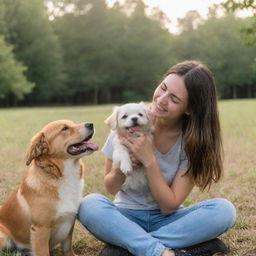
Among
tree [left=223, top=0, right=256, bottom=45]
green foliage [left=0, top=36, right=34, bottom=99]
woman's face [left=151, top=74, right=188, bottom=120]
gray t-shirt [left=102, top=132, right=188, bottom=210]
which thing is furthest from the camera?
green foliage [left=0, top=36, right=34, bottom=99]

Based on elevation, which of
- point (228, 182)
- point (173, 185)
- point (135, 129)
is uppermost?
point (135, 129)

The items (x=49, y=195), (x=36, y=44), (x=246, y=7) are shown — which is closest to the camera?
(x=49, y=195)

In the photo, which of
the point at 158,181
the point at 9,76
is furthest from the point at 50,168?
the point at 9,76

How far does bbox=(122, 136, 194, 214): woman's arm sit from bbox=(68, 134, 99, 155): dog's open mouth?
28cm

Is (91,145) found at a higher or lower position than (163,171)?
higher

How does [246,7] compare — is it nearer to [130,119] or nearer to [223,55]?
[130,119]

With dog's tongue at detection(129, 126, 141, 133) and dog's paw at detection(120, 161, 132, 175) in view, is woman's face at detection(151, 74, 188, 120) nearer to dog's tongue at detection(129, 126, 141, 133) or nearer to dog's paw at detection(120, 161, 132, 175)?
dog's tongue at detection(129, 126, 141, 133)

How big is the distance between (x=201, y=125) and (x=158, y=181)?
590 mm

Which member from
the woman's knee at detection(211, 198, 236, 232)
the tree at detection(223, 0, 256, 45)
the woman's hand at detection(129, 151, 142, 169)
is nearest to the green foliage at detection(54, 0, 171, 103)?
the tree at detection(223, 0, 256, 45)

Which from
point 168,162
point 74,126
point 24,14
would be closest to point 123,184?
point 168,162

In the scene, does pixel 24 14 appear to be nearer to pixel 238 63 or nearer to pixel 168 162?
pixel 238 63

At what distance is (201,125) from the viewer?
11.1 ft

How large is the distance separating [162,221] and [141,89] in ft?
147

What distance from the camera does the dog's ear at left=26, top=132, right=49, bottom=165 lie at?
3.16 metres
